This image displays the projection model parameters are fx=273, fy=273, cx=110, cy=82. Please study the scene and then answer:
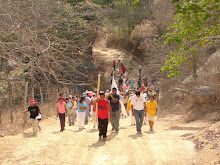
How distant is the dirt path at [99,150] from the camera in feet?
22.3

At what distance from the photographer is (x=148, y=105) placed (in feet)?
35.9

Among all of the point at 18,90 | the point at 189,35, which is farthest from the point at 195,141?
the point at 18,90

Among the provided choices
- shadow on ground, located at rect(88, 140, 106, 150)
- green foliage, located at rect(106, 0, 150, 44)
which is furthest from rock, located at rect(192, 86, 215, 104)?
green foliage, located at rect(106, 0, 150, 44)

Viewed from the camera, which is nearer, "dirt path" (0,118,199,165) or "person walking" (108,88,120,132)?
"dirt path" (0,118,199,165)

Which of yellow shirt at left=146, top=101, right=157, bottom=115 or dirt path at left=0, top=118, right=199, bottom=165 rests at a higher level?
yellow shirt at left=146, top=101, right=157, bottom=115

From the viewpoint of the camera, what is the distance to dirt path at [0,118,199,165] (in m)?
6.80

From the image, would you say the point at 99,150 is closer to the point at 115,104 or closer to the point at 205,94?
the point at 115,104

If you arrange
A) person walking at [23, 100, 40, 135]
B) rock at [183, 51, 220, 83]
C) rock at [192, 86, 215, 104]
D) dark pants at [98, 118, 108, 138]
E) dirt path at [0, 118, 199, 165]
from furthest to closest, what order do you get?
1. rock at [183, 51, 220, 83]
2. rock at [192, 86, 215, 104]
3. person walking at [23, 100, 40, 135]
4. dark pants at [98, 118, 108, 138]
5. dirt path at [0, 118, 199, 165]

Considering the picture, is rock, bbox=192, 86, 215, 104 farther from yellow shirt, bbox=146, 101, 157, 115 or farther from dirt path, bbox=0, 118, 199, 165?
dirt path, bbox=0, 118, 199, 165

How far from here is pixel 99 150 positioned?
25.2 ft

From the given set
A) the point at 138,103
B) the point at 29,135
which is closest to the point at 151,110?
the point at 138,103

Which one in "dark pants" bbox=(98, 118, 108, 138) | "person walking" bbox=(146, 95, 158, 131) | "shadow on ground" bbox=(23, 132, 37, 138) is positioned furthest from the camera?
"person walking" bbox=(146, 95, 158, 131)

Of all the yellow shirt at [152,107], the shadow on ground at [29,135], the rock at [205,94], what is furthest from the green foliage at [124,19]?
the shadow on ground at [29,135]

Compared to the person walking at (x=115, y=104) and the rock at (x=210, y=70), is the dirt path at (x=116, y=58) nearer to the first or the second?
the rock at (x=210, y=70)
